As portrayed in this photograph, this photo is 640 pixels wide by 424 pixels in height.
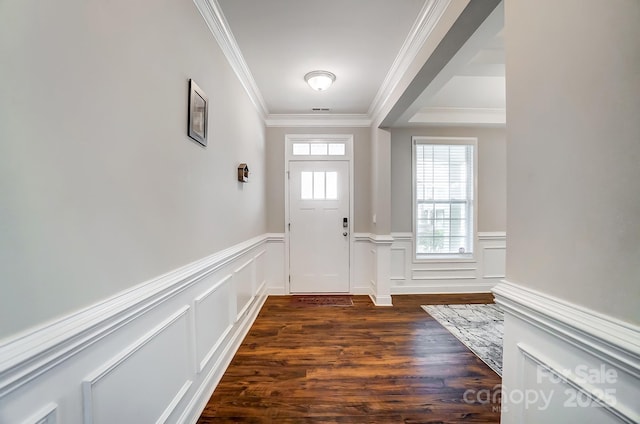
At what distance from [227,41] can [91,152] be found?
161 centimetres

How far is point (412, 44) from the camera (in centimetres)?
196

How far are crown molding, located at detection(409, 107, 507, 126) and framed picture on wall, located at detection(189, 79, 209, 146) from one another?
2.85 metres

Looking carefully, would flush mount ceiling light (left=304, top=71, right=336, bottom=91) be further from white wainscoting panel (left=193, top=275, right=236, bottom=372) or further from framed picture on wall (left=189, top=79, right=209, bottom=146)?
white wainscoting panel (left=193, top=275, right=236, bottom=372)

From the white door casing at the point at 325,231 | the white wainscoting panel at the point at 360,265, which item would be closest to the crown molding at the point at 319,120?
the white door casing at the point at 325,231

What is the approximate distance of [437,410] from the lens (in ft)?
5.04

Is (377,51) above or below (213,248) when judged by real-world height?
above

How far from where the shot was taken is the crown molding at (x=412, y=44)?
62.7 inches

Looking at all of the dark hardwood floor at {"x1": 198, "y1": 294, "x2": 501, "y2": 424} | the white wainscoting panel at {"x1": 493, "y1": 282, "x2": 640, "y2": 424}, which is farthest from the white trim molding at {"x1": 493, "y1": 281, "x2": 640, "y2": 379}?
the dark hardwood floor at {"x1": 198, "y1": 294, "x2": 501, "y2": 424}

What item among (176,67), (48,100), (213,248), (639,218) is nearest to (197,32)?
(176,67)

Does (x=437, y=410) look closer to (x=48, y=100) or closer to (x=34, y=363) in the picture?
(x=34, y=363)

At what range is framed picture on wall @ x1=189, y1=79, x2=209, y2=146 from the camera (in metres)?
1.39

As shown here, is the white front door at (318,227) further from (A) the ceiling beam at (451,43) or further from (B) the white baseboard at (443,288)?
(A) the ceiling beam at (451,43)

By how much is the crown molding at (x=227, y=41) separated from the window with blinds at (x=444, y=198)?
7.86ft

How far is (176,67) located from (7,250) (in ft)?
3.54
